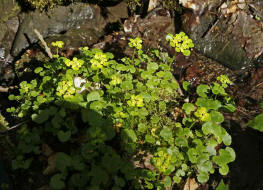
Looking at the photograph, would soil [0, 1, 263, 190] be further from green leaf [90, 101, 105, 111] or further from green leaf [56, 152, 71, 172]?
green leaf [90, 101, 105, 111]

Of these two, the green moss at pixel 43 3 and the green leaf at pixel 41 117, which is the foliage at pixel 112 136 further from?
the green moss at pixel 43 3

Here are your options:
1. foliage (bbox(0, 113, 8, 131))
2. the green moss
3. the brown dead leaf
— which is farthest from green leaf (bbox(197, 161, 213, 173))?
the green moss

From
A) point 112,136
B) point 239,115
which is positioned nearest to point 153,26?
point 239,115

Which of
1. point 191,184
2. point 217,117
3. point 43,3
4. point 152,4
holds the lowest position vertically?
point 191,184

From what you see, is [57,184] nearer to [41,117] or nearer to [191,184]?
[41,117]

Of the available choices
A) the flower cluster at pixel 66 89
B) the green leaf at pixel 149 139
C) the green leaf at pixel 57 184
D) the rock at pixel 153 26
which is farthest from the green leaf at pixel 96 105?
the rock at pixel 153 26

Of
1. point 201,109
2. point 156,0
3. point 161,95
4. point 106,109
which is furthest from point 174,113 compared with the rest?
point 156,0
